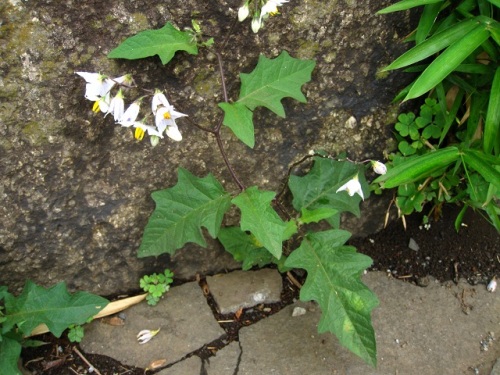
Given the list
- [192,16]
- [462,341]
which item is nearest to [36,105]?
[192,16]

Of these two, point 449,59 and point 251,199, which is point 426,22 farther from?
point 251,199

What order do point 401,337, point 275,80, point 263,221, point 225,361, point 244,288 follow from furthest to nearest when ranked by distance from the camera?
point 244,288, point 401,337, point 225,361, point 275,80, point 263,221

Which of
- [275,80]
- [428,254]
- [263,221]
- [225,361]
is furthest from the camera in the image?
[428,254]

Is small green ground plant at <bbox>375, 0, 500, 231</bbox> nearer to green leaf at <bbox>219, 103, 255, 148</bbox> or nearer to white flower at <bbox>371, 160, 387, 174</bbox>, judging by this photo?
white flower at <bbox>371, 160, 387, 174</bbox>

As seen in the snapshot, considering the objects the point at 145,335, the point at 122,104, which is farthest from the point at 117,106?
the point at 145,335

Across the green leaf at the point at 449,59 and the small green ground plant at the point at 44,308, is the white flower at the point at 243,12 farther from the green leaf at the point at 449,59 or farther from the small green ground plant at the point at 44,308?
the small green ground plant at the point at 44,308

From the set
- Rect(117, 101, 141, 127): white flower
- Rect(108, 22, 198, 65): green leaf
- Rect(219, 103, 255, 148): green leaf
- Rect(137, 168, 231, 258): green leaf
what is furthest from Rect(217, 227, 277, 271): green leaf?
Rect(108, 22, 198, 65): green leaf

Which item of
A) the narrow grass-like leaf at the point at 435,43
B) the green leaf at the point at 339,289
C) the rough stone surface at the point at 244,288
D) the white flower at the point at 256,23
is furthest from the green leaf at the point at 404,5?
the rough stone surface at the point at 244,288
